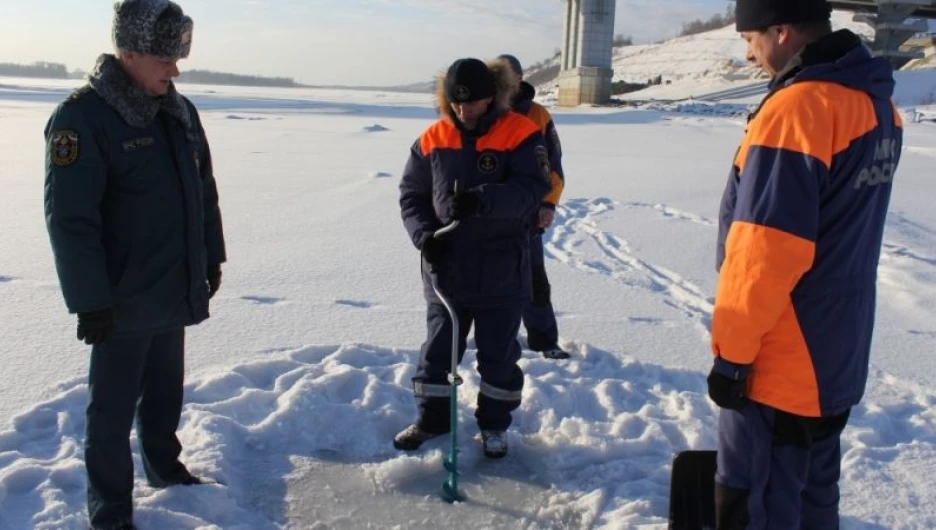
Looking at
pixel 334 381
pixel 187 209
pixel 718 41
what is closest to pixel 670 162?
pixel 334 381

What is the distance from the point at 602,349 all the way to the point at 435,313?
4.78ft

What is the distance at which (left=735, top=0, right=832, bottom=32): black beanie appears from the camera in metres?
1.96

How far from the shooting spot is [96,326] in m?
2.30

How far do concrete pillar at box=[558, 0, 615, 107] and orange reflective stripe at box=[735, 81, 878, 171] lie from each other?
37.0 meters

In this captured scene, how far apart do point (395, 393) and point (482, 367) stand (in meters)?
0.63

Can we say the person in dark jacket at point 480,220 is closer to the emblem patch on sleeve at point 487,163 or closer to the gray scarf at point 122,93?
the emblem patch on sleeve at point 487,163

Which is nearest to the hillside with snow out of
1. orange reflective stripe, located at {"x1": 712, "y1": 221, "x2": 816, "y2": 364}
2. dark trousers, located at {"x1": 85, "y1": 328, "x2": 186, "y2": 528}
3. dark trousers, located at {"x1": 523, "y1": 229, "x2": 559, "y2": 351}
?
dark trousers, located at {"x1": 523, "y1": 229, "x2": 559, "y2": 351}

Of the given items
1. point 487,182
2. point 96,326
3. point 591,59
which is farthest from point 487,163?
point 591,59

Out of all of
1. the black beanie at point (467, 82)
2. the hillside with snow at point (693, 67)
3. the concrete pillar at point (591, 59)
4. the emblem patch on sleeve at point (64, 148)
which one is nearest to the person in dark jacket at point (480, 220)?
the black beanie at point (467, 82)

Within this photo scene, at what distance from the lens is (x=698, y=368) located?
164 inches

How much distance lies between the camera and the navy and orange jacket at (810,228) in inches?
73.9

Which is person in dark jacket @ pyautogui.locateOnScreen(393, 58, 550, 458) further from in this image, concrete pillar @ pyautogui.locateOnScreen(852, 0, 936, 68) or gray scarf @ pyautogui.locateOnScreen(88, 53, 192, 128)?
concrete pillar @ pyautogui.locateOnScreen(852, 0, 936, 68)

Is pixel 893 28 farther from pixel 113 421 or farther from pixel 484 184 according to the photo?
pixel 113 421

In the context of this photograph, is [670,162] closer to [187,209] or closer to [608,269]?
[608,269]
